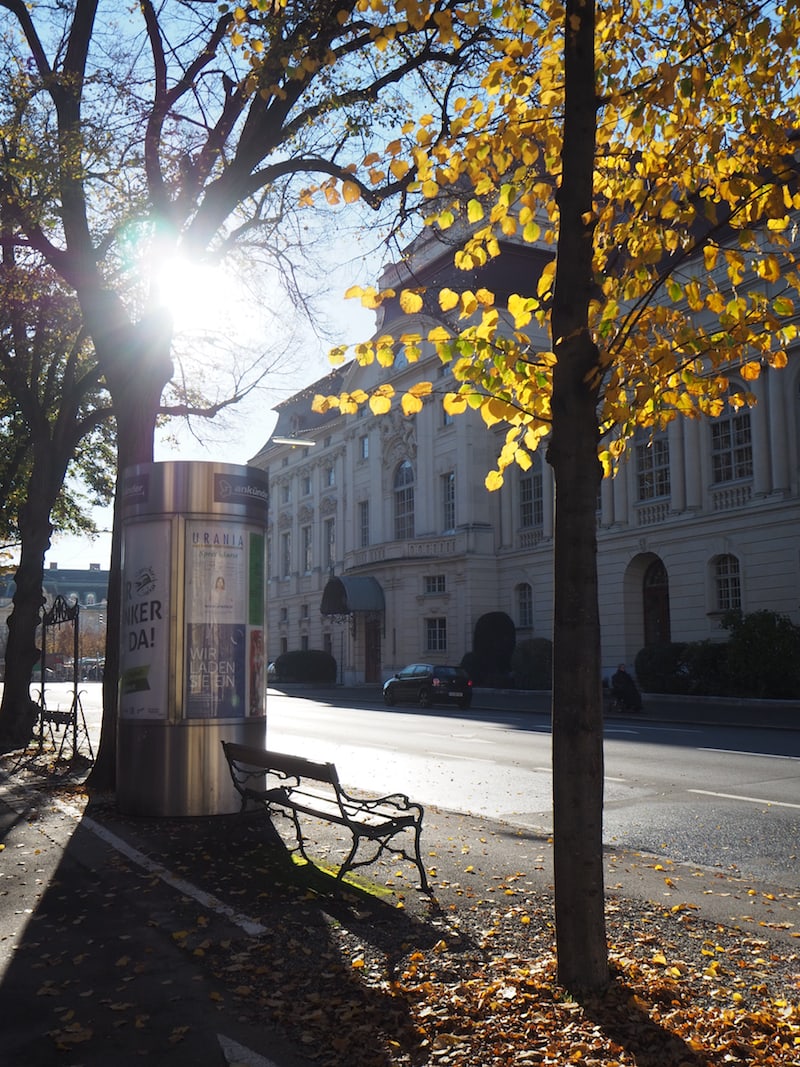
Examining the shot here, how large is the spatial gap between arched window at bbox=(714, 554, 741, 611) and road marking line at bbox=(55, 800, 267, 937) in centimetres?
2718

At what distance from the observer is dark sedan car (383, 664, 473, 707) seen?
3300 cm

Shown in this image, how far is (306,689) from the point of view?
165 feet

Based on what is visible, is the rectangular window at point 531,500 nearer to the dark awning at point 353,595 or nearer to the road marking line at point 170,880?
the dark awning at point 353,595

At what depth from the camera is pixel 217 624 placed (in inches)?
393

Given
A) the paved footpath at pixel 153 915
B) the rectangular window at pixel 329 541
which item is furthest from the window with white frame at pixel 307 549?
the paved footpath at pixel 153 915

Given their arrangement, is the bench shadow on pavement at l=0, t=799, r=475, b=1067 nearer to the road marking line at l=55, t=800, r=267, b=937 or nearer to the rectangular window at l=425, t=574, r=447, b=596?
the road marking line at l=55, t=800, r=267, b=937

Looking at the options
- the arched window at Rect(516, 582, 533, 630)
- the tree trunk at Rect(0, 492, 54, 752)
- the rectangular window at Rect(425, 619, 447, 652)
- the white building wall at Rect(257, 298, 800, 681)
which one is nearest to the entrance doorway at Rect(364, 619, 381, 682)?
the white building wall at Rect(257, 298, 800, 681)

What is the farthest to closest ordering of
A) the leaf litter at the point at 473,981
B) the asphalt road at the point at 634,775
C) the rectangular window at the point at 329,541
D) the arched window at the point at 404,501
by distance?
the rectangular window at the point at 329,541 → the arched window at the point at 404,501 → the asphalt road at the point at 634,775 → the leaf litter at the point at 473,981

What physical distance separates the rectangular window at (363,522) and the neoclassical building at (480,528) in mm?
111

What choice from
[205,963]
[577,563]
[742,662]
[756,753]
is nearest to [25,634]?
[756,753]

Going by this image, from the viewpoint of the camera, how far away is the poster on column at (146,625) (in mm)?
9859

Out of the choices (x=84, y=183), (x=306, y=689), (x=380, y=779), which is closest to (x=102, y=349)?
(x=84, y=183)

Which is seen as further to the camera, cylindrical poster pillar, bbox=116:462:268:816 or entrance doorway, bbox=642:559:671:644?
entrance doorway, bbox=642:559:671:644

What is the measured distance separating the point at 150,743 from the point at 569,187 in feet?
22.4
